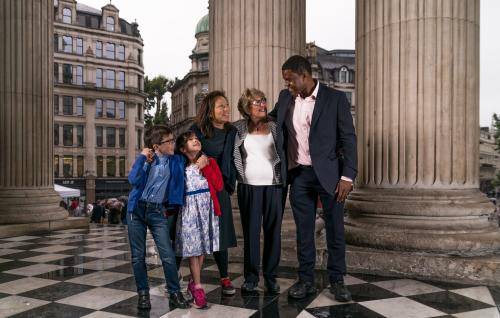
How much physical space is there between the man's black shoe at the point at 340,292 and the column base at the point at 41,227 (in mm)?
6801

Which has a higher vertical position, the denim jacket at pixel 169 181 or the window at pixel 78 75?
the window at pixel 78 75

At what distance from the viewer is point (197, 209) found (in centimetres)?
356

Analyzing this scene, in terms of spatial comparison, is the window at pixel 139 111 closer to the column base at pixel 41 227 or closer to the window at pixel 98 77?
the window at pixel 98 77

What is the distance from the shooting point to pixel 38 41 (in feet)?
29.3

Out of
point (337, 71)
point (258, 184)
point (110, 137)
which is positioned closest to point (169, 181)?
point (258, 184)

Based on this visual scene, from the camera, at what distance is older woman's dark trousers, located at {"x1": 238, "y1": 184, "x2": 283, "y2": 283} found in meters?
3.75

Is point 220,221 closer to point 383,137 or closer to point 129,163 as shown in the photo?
point 383,137

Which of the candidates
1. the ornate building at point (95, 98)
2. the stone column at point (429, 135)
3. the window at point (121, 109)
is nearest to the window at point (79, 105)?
the ornate building at point (95, 98)

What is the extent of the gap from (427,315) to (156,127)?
2523mm

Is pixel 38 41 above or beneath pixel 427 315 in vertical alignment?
above

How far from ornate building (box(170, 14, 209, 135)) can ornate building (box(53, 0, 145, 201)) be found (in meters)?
6.53

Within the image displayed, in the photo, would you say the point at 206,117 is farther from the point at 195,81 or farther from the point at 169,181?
the point at 195,81

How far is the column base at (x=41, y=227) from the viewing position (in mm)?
8008

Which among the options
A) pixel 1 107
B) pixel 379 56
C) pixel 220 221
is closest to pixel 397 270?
pixel 220 221
